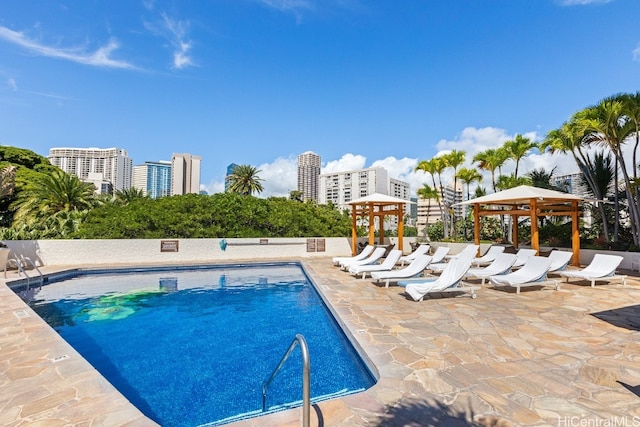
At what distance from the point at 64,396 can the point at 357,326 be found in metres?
3.59

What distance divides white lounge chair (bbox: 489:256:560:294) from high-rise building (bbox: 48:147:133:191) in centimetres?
8962

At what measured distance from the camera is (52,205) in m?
19.8

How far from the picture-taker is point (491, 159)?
759 inches

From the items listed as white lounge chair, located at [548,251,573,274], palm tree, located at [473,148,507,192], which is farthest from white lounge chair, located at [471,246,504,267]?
palm tree, located at [473,148,507,192]

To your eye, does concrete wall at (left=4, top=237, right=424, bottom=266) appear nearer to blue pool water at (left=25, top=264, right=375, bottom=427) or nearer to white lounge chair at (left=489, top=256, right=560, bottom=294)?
blue pool water at (left=25, top=264, right=375, bottom=427)

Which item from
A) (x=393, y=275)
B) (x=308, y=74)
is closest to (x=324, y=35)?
(x=308, y=74)

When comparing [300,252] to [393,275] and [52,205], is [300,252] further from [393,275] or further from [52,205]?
[52,205]

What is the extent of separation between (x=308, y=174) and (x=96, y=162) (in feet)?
217

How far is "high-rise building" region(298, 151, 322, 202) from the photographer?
122750 millimetres

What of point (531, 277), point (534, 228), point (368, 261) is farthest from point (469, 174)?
point (531, 277)

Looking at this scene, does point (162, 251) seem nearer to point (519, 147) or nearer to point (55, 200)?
point (55, 200)

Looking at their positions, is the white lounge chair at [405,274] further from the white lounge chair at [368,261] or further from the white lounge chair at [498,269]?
the white lounge chair at [368,261]

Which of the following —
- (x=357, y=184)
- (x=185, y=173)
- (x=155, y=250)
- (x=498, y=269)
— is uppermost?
(x=357, y=184)

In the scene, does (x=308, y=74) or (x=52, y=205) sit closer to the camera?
(x=308, y=74)
